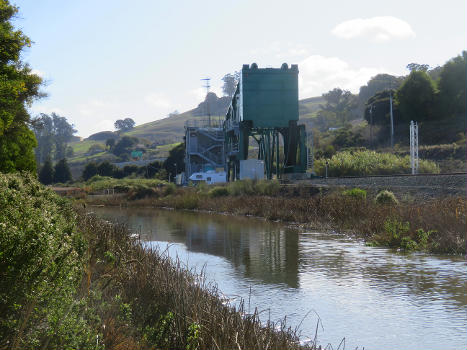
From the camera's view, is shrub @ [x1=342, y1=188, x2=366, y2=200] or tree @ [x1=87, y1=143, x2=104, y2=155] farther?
tree @ [x1=87, y1=143, x2=104, y2=155]

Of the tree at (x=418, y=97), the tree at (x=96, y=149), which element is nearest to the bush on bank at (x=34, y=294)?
the tree at (x=418, y=97)

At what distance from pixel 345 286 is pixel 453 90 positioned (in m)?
53.9

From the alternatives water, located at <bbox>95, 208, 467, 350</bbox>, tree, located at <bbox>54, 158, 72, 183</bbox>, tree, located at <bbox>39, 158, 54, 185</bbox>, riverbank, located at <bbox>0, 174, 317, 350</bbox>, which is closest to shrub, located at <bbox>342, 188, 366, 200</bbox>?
water, located at <bbox>95, 208, 467, 350</bbox>

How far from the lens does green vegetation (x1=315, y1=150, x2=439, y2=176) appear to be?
39912mm

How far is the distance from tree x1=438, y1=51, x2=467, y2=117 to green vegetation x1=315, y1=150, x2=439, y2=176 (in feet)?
67.7

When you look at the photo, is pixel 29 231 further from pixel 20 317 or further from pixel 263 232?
pixel 263 232

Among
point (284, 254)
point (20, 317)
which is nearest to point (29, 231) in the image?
point (20, 317)

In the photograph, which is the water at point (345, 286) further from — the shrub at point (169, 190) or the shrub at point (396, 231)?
the shrub at point (169, 190)

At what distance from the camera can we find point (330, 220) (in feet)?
81.0

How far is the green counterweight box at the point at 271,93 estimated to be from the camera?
4609cm

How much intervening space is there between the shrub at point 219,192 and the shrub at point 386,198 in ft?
61.5

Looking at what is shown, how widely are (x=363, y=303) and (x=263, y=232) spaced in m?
13.3

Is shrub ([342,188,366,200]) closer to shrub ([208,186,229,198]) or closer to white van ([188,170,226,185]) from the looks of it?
shrub ([208,186,229,198])

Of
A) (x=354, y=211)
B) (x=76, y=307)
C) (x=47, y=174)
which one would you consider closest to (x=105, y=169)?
(x=47, y=174)
